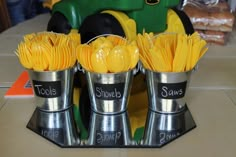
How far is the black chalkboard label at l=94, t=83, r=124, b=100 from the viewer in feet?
1.80

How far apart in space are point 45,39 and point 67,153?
20 cm

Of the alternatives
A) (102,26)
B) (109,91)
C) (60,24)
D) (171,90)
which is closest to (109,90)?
(109,91)

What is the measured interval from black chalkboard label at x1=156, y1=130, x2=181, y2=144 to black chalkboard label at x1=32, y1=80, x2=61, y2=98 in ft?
0.60

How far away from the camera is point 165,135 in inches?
21.0

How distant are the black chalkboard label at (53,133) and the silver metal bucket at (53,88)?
56 millimetres

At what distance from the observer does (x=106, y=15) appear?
0.73 meters

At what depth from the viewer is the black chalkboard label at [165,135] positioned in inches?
20.4

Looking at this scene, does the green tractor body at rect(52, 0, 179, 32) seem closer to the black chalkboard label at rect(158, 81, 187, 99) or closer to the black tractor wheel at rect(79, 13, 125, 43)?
the black tractor wheel at rect(79, 13, 125, 43)

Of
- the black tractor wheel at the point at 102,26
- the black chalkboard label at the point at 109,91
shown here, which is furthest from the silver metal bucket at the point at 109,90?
the black tractor wheel at the point at 102,26

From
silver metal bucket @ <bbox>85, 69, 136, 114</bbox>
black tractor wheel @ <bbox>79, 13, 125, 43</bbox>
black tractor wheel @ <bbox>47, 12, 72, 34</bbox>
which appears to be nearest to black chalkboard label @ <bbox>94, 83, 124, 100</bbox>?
silver metal bucket @ <bbox>85, 69, 136, 114</bbox>

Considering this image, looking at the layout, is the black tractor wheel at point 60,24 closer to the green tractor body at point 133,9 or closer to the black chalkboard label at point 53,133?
the green tractor body at point 133,9

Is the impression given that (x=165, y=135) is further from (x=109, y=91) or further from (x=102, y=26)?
(x=102, y=26)

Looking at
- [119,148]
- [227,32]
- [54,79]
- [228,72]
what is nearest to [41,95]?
[54,79]

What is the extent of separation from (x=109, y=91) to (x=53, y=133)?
0.11 m
